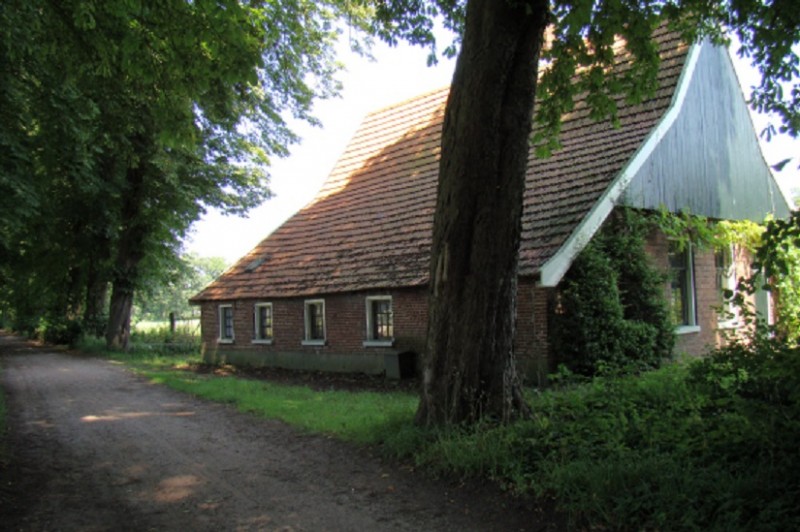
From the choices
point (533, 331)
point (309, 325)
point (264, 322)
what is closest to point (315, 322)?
point (309, 325)

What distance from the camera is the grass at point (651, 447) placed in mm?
4684

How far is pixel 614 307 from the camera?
12500 millimetres

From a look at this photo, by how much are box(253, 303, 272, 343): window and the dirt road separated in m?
9.14

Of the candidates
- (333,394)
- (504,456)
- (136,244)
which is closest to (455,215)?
(504,456)

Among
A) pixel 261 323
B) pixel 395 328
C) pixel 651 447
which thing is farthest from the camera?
pixel 261 323

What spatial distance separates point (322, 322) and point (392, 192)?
4426mm

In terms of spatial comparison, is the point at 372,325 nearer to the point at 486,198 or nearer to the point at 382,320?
the point at 382,320

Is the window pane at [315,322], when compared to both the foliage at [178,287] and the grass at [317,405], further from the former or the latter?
the foliage at [178,287]

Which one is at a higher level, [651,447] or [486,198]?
[486,198]

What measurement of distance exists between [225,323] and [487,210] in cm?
1656

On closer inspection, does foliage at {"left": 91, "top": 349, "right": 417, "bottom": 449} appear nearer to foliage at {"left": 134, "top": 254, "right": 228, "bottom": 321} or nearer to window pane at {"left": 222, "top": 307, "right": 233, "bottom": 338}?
window pane at {"left": 222, "top": 307, "right": 233, "bottom": 338}

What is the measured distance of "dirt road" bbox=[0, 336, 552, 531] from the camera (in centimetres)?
539

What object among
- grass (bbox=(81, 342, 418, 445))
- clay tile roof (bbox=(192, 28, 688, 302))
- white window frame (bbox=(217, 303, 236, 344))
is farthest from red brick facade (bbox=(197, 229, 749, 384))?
grass (bbox=(81, 342, 418, 445))

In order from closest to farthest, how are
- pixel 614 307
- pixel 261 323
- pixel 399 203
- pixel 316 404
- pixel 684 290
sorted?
pixel 316 404
pixel 614 307
pixel 684 290
pixel 399 203
pixel 261 323
